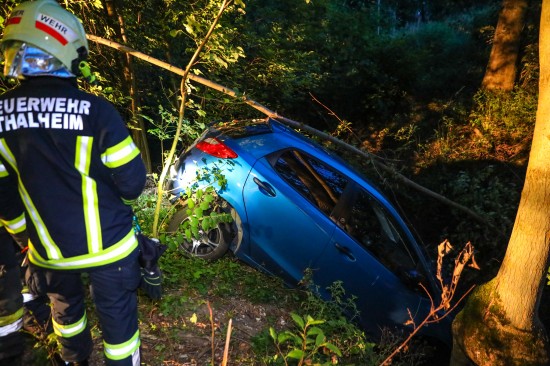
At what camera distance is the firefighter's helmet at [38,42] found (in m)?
1.76

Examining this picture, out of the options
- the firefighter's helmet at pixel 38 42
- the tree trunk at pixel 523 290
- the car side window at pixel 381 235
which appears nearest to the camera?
the firefighter's helmet at pixel 38 42

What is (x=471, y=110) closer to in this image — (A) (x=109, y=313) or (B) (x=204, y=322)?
(B) (x=204, y=322)

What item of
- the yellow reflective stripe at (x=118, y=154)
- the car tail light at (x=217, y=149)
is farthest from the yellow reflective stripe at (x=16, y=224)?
the car tail light at (x=217, y=149)

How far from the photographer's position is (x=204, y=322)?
10.4 feet

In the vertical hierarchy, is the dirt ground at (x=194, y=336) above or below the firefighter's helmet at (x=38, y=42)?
below

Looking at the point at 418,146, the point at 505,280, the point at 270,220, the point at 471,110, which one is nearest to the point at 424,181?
the point at 418,146

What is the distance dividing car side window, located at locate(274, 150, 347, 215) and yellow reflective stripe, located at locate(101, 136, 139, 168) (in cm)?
211

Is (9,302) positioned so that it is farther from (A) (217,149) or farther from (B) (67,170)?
(A) (217,149)

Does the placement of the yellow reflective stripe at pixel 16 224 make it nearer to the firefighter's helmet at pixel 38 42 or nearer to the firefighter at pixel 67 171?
the firefighter at pixel 67 171

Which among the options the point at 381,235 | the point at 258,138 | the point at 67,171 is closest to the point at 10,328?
the point at 67,171

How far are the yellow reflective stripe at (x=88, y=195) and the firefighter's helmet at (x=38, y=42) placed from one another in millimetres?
342

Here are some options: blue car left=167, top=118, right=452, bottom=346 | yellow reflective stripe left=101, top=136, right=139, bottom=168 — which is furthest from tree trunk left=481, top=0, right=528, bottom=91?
yellow reflective stripe left=101, top=136, right=139, bottom=168

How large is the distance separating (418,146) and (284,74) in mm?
3240

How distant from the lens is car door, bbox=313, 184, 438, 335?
3936 millimetres
